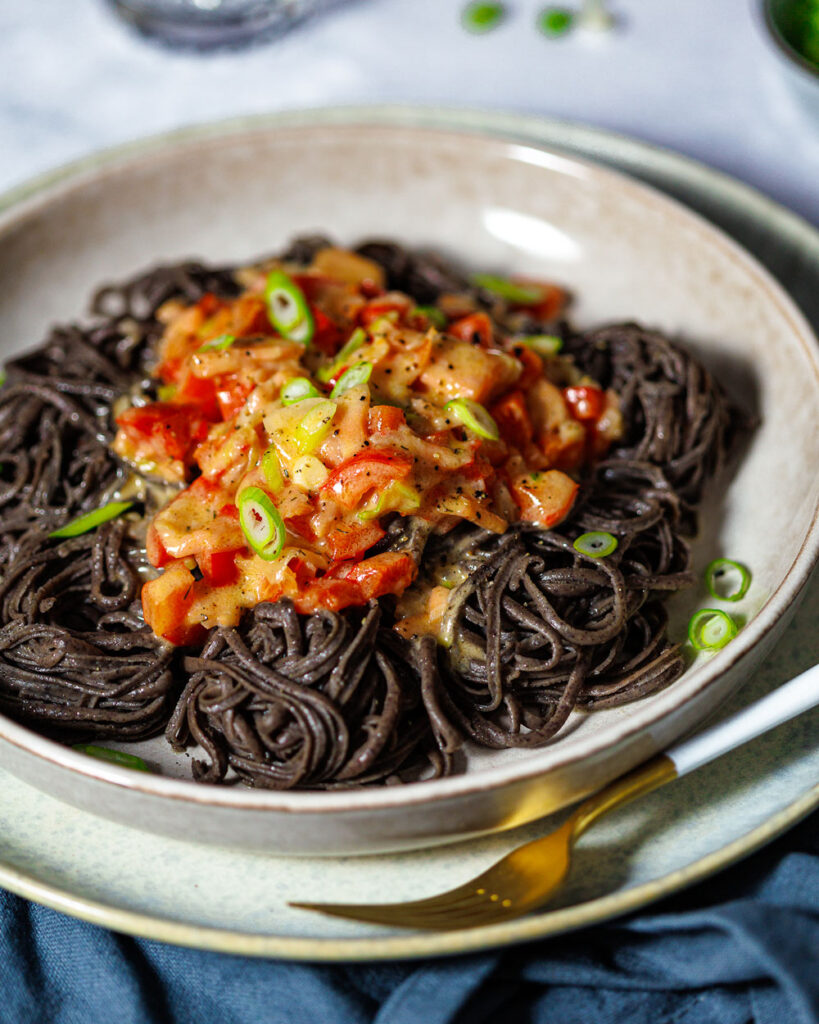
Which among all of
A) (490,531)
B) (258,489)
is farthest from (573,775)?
(258,489)

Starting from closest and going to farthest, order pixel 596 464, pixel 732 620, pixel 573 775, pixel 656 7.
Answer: pixel 573 775 < pixel 732 620 < pixel 596 464 < pixel 656 7

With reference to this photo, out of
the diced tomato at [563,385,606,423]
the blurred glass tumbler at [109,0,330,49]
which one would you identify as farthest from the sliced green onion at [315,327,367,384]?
the blurred glass tumbler at [109,0,330,49]

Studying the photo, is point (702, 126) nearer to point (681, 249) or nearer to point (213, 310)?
point (681, 249)

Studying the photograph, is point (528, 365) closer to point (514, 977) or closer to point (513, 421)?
point (513, 421)

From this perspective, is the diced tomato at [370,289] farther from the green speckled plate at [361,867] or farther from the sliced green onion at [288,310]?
the green speckled plate at [361,867]

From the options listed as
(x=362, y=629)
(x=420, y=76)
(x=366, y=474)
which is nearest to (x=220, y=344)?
(x=366, y=474)

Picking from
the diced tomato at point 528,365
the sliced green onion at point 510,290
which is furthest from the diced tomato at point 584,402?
the sliced green onion at point 510,290
